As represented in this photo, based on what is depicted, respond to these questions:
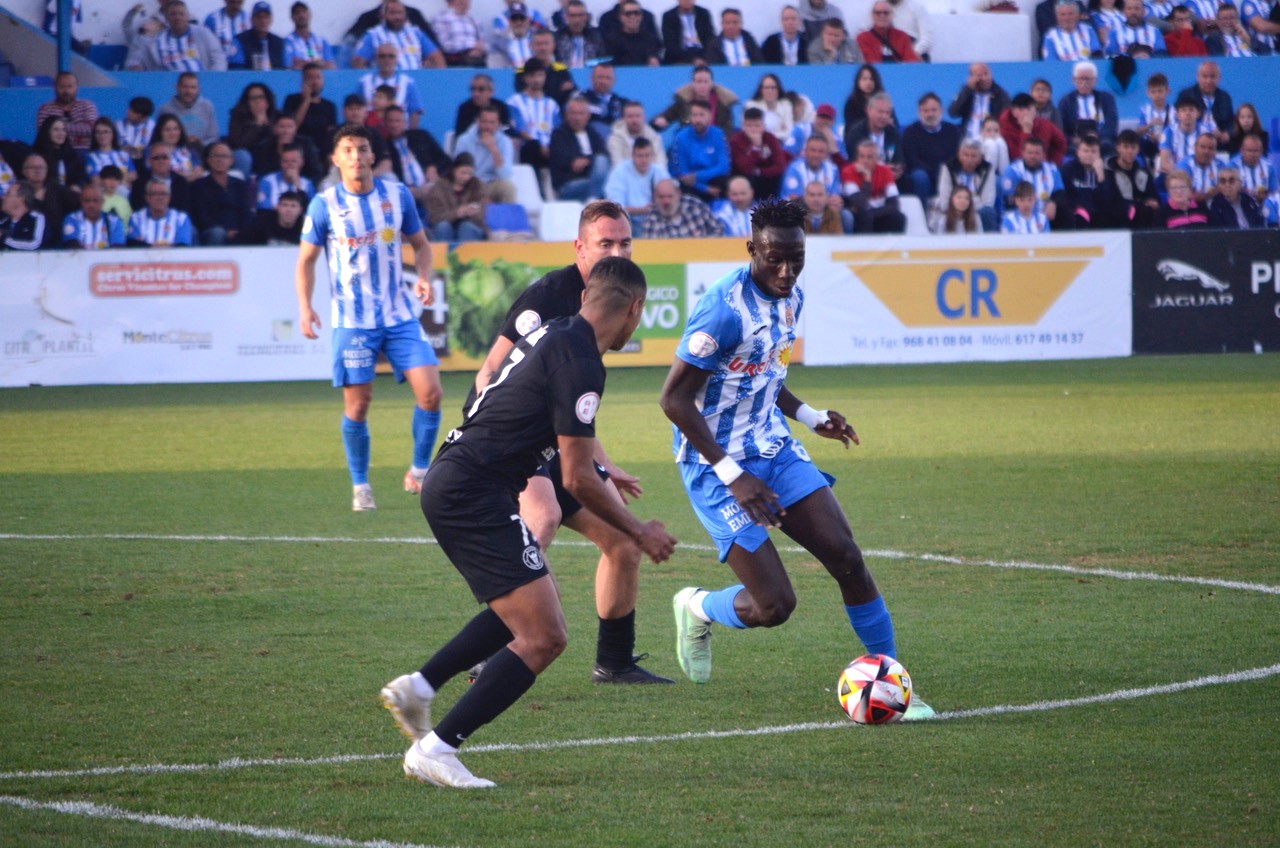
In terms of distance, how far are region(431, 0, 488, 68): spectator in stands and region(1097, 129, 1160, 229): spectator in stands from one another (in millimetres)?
8973

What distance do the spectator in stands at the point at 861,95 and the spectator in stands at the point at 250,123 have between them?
793 centimetres

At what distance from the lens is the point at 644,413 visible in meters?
15.6

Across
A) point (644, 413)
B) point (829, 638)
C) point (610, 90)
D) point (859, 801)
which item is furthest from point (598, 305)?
point (610, 90)

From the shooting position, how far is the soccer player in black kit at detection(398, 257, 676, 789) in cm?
483

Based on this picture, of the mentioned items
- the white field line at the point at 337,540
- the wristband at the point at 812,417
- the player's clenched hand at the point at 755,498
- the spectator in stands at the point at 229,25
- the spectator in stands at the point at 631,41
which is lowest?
the white field line at the point at 337,540

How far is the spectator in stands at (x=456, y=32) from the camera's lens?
23156mm

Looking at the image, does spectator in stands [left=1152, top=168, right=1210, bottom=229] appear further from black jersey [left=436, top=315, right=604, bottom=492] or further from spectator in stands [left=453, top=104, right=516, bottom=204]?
black jersey [left=436, top=315, right=604, bottom=492]

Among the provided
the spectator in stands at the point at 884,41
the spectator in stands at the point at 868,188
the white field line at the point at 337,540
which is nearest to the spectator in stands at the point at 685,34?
the spectator in stands at the point at 884,41

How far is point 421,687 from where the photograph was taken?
5.07 meters

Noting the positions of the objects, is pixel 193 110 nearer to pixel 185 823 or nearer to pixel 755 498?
pixel 755 498

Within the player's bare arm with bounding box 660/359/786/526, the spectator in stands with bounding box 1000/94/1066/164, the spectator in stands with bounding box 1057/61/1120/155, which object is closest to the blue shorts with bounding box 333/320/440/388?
the player's bare arm with bounding box 660/359/786/526

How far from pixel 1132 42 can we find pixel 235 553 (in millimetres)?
20241

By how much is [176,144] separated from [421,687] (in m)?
16.4

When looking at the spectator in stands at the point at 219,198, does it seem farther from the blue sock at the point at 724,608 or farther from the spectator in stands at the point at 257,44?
the blue sock at the point at 724,608
